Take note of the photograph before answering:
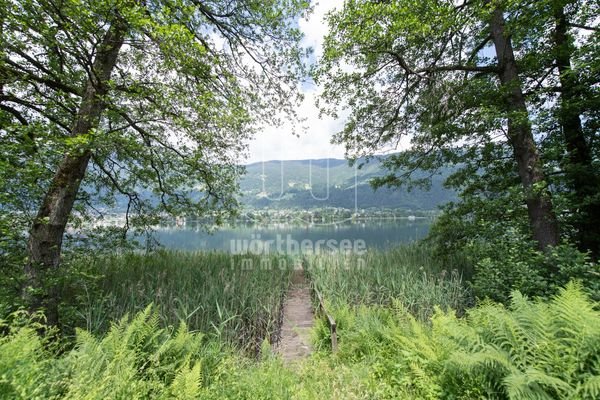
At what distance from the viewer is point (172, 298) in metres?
4.60

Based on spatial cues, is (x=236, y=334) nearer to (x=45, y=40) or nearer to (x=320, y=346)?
(x=320, y=346)

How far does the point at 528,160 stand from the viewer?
494cm

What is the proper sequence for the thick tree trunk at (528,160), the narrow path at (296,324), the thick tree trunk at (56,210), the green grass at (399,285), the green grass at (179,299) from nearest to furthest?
the thick tree trunk at (56,210), the green grass at (179,299), the narrow path at (296,324), the thick tree trunk at (528,160), the green grass at (399,285)

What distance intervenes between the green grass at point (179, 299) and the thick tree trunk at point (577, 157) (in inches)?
250

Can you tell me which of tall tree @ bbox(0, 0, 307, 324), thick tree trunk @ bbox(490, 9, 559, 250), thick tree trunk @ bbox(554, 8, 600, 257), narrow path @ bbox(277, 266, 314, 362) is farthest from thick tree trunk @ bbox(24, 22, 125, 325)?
thick tree trunk @ bbox(554, 8, 600, 257)

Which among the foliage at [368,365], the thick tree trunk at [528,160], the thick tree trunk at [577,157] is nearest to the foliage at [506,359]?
the foliage at [368,365]

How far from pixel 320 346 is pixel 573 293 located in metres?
3.15

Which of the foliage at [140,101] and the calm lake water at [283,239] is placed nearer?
the foliage at [140,101]

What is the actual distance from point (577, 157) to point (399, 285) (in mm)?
4563

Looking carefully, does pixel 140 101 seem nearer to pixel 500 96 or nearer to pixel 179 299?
pixel 179 299

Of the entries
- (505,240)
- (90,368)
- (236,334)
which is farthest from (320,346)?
(505,240)

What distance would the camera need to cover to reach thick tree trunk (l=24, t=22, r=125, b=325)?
3635 millimetres

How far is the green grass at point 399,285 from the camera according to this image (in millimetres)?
5051

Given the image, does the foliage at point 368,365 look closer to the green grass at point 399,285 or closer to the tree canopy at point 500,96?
the green grass at point 399,285
